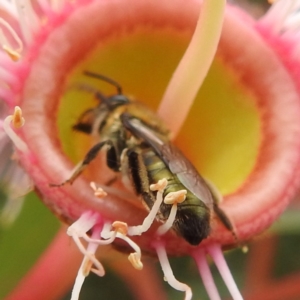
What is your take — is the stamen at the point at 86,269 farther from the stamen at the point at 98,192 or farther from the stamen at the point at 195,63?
the stamen at the point at 195,63

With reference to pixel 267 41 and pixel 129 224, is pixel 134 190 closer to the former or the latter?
pixel 129 224

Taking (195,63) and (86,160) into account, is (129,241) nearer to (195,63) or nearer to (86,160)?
(86,160)

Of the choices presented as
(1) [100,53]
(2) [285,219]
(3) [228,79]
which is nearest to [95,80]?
(1) [100,53]

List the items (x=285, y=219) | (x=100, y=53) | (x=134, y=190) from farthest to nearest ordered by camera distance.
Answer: (x=285, y=219)
(x=100, y=53)
(x=134, y=190)

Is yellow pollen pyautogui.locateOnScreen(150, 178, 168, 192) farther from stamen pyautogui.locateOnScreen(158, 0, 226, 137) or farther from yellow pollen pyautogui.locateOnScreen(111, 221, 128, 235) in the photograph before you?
stamen pyautogui.locateOnScreen(158, 0, 226, 137)

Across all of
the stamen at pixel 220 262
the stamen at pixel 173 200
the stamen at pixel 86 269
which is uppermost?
the stamen at pixel 173 200

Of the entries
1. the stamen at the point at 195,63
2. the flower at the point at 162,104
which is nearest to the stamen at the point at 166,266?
the flower at the point at 162,104

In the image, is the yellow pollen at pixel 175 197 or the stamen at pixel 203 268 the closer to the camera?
the yellow pollen at pixel 175 197
